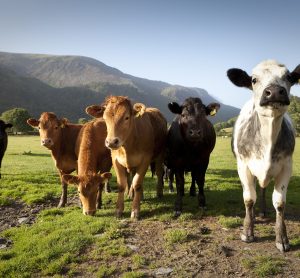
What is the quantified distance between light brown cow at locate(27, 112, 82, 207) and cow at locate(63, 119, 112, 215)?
120 cm

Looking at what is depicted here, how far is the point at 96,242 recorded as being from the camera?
6609 millimetres

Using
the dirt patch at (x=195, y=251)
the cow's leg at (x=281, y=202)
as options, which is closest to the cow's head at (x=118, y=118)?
the dirt patch at (x=195, y=251)

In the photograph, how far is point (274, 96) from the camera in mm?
5109

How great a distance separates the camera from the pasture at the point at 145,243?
217 inches

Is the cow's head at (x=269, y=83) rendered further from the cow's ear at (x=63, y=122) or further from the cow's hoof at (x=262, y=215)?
the cow's ear at (x=63, y=122)

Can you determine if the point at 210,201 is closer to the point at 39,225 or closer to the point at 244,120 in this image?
the point at 244,120

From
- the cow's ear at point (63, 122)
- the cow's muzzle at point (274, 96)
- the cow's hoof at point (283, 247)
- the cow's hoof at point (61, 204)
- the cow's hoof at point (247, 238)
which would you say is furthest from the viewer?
A: the cow's ear at point (63, 122)

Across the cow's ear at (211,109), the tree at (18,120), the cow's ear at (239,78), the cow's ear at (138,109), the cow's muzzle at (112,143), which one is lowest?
the tree at (18,120)

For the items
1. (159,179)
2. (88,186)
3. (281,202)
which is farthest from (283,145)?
(159,179)

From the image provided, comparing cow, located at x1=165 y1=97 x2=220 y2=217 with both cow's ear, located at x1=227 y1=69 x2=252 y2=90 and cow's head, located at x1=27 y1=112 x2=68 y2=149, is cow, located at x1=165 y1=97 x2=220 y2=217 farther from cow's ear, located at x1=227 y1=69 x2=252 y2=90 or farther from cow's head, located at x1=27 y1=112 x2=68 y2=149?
cow's head, located at x1=27 y1=112 x2=68 y2=149

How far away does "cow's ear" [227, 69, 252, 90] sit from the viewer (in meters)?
6.12

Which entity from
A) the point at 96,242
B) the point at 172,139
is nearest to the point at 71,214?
the point at 96,242

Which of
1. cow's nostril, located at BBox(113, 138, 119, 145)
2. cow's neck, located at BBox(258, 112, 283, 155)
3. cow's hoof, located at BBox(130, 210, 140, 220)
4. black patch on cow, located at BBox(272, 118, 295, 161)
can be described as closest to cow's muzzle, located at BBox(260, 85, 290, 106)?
cow's neck, located at BBox(258, 112, 283, 155)

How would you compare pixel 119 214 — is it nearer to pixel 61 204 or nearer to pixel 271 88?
pixel 61 204
